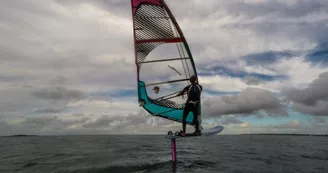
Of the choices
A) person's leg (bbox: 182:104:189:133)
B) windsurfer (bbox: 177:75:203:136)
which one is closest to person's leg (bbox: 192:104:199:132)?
windsurfer (bbox: 177:75:203:136)

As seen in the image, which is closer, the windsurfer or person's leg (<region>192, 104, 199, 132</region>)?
the windsurfer

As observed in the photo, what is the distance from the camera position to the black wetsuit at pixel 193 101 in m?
10.3

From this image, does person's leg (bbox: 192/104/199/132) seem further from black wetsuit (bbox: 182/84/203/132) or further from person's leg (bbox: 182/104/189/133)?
person's leg (bbox: 182/104/189/133)

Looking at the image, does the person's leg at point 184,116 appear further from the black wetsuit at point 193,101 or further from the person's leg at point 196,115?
the person's leg at point 196,115

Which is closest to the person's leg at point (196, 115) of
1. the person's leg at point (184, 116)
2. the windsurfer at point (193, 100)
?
the windsurfer at point (193, 100)

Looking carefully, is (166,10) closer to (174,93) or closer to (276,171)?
(174,93)

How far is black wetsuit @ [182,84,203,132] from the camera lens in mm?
10312

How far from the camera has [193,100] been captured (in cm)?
1034

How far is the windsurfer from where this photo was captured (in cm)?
1030

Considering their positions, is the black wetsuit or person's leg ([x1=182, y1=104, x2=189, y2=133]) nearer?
the black wetsuit

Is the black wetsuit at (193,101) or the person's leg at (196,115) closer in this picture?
the black wetsuit at (193,101)

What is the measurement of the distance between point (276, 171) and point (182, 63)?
797cm

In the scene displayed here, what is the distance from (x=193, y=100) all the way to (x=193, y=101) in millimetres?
45

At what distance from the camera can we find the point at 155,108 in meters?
11.1
